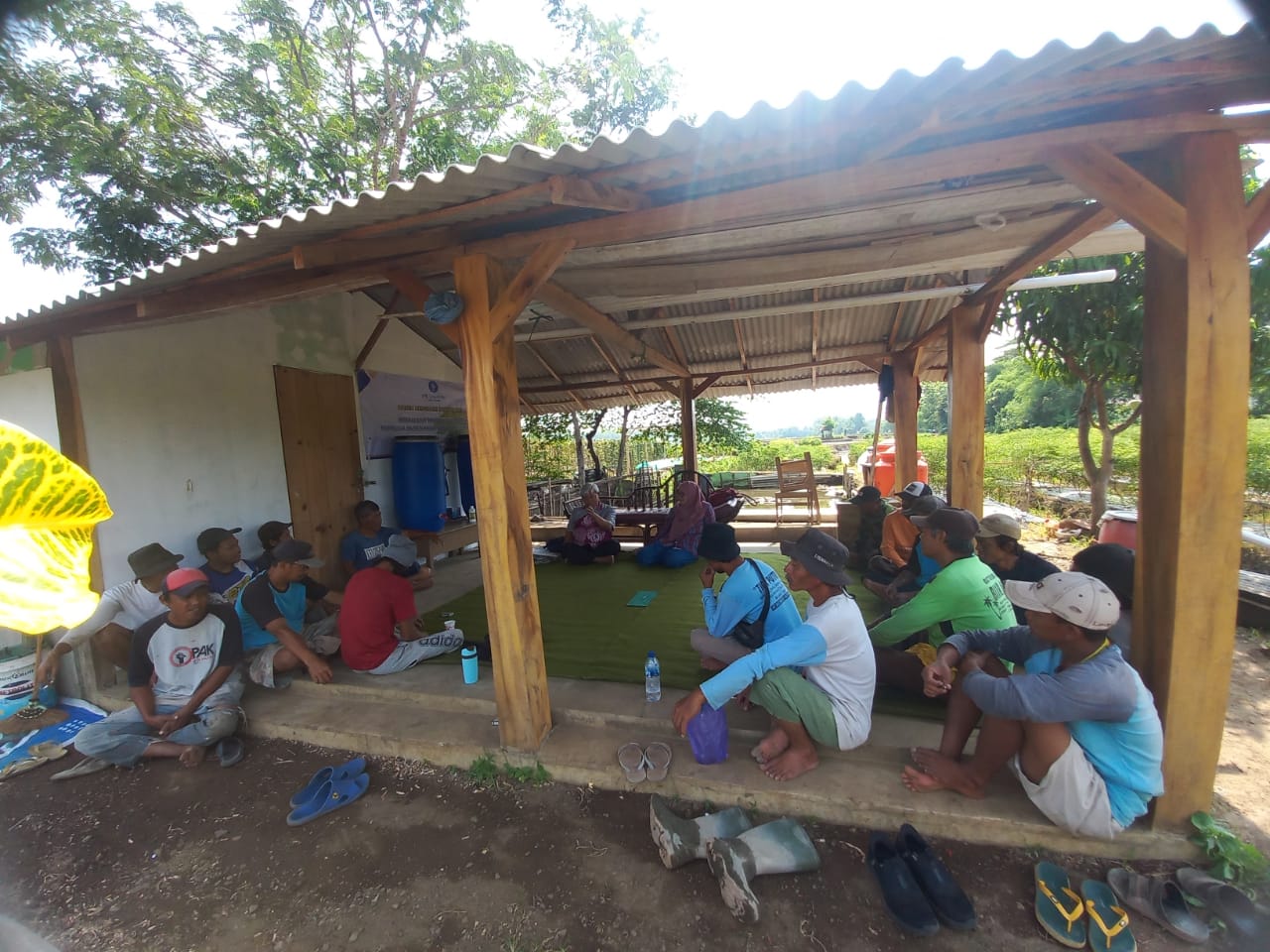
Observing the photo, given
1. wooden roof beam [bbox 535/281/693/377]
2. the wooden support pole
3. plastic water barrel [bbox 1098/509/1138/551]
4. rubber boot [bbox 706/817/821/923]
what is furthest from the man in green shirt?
wooden roof beam [bbox 535/281/693/377]

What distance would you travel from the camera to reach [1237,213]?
2055 millimetres

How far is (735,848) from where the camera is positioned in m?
2.36

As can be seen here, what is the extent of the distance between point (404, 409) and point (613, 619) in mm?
3933

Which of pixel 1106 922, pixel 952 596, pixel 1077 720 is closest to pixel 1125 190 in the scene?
pixel 952 596

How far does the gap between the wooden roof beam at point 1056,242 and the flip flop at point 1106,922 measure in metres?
2.71

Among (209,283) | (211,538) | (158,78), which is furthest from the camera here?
(158,78)

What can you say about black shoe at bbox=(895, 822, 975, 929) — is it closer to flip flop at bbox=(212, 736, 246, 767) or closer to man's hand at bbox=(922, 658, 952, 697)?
man's hand at bbox=(922, 658, 952, 697)

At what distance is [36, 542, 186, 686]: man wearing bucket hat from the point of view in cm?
395

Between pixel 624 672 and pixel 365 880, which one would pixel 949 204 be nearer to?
pixel 624 672

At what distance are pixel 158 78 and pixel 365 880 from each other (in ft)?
35.5

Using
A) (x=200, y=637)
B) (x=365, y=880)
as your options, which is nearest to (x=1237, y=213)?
(x=365, y=880)

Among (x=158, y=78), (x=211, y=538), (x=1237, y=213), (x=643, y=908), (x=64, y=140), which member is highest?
(x=158, y=78)

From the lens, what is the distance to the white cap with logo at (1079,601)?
7.07 feet

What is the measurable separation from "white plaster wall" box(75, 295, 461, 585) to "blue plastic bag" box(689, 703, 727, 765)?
14.3 feet
